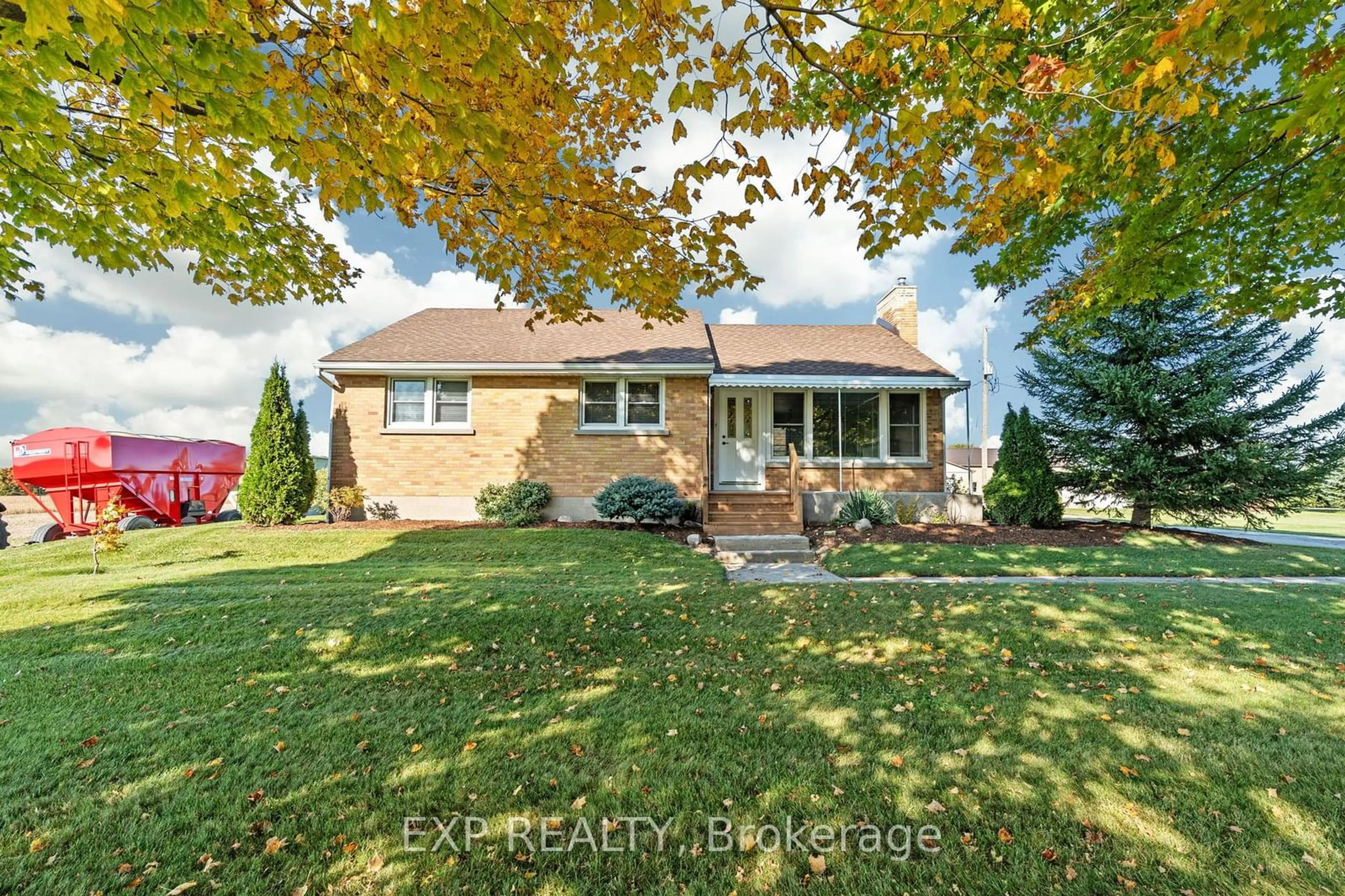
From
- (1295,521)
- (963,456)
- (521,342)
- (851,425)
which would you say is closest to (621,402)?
(521,342)

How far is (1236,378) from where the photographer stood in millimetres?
12797

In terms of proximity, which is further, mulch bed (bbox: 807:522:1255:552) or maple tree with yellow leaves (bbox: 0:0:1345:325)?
mulch bed (bbox: 807:522:1255:552)

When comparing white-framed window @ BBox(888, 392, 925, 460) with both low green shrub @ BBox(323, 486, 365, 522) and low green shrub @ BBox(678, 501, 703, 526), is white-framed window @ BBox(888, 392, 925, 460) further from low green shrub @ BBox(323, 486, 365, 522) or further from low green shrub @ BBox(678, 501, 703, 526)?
low green shrub @ BBox(323, 486, 365, 522)

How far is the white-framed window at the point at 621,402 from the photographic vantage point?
488 inches

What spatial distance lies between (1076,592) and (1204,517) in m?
10.4

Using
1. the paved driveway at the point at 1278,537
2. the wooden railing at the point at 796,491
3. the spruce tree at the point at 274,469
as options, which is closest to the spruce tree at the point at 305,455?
the spruce tree at the point at 274,469

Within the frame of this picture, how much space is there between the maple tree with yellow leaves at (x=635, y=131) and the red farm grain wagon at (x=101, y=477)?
22.9 feet

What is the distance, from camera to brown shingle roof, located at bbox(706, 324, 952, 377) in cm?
1337

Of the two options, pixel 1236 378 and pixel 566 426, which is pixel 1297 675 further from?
pixel 1236 378

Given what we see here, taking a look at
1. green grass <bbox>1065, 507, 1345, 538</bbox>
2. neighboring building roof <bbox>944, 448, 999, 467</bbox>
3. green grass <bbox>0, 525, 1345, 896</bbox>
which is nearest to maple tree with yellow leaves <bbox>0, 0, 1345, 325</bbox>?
green grass <bbox>0, 525, 1345, 896</bbox>

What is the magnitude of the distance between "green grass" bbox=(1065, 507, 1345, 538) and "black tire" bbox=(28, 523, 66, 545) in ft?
84.4

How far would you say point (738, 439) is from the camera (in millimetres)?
13352

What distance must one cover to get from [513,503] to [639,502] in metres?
2.70

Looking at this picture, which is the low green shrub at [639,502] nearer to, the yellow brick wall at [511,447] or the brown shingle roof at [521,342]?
the yellow brick wall at [511,447]
